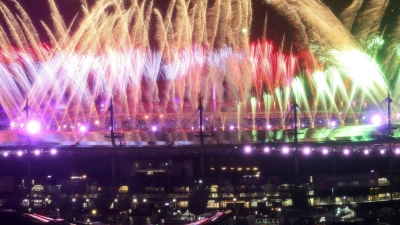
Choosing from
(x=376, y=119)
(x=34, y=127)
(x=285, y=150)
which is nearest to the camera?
(x=285, y=150)

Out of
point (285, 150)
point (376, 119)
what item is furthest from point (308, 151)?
point (376, 119)

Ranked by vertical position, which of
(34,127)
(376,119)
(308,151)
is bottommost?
(308,151)

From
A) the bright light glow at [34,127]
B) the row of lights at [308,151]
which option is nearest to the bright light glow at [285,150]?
the row of lights at [308,151]

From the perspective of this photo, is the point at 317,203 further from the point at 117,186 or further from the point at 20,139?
the point at 20,139

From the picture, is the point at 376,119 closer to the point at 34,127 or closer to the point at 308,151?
the point at 308,151

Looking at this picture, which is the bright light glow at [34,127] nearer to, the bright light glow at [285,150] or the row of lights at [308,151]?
the row of lights at [308,151]

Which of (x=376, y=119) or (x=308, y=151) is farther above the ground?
(x=376, y=119)

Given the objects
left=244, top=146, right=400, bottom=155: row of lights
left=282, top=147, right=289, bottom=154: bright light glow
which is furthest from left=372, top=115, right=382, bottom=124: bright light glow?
left=282, top=147, right=289, bottom=154: bright light glow

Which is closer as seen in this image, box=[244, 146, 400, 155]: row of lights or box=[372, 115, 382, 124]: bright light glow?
box=[244, 146, 400, 155]: row of lights

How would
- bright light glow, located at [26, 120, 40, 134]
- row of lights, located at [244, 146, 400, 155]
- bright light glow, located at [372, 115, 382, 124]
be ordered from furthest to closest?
bright light glow, located at [372, 115, 382, 124] → bright light glow, located at [26, 120, 40, 134] → row of lights, located at [244, 146, 400, 155]

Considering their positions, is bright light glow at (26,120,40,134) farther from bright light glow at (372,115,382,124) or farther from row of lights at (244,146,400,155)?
bright light glow at (372,115,382,124)

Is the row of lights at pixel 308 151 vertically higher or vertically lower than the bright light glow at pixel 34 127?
lower
